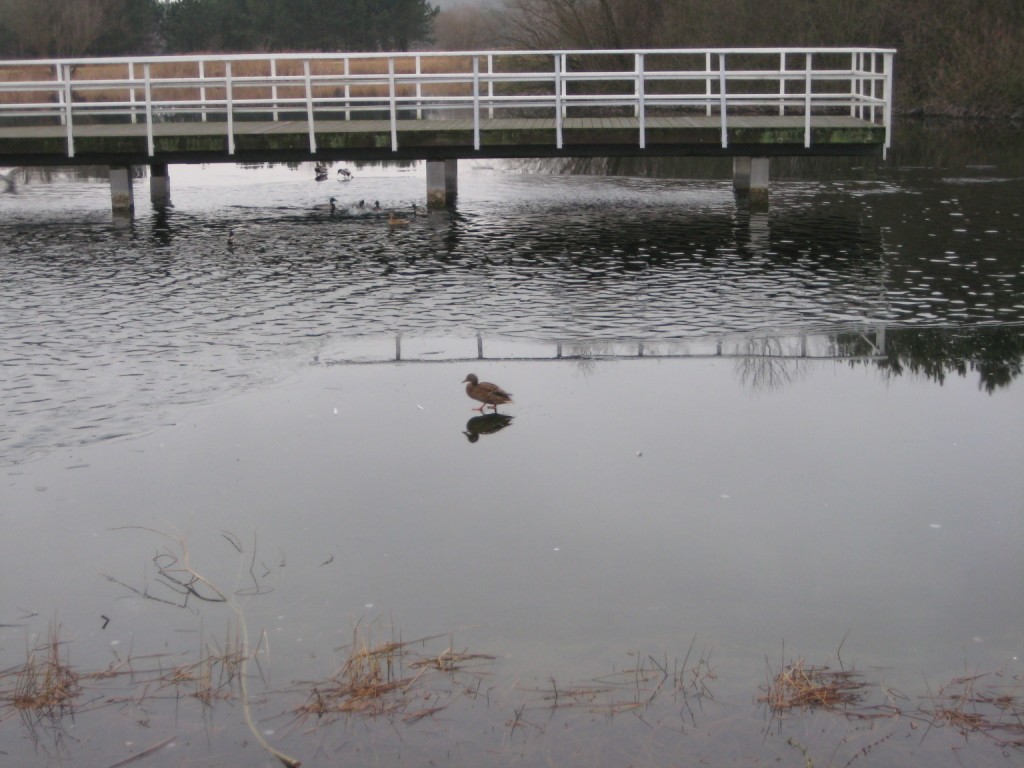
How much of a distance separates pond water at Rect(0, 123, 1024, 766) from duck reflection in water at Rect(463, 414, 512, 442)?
1.9 inches

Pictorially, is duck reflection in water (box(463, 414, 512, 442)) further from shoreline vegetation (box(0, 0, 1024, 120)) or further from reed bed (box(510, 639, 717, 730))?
shoreline vegetation (box(0, 0, 1024, 120))

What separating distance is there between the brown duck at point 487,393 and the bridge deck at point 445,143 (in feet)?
35.5

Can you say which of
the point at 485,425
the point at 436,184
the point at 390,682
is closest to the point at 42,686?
the point at 390,682

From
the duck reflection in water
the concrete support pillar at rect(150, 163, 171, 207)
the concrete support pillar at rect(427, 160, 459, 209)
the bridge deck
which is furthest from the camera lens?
the concrete support pillar at rect(150, 163, 171, 207)

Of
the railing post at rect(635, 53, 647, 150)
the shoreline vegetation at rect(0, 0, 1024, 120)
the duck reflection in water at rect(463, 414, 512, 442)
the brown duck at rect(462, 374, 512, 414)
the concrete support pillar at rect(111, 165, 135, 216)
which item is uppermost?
the shoreline vegetation at rect(0, 0, 1024, 120)

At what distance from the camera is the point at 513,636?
19.4 feet

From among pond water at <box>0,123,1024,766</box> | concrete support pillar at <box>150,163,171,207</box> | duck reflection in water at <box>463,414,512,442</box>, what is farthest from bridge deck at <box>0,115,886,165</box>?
duck reflection in water at <box>463,414,512,442</box>

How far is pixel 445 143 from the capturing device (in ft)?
65.4

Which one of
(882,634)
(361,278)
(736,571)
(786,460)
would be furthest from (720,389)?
(361,278)

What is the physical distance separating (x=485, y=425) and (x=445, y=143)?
11.6 metres

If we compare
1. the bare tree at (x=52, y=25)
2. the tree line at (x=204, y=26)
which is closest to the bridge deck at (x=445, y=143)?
the bare tree at (x=52, y=25)

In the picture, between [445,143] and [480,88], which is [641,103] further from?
[480,88]

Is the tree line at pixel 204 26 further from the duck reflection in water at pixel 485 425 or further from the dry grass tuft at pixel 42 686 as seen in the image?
the dry grass tuft at pixel 42 686

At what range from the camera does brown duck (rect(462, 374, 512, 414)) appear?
361 inches
